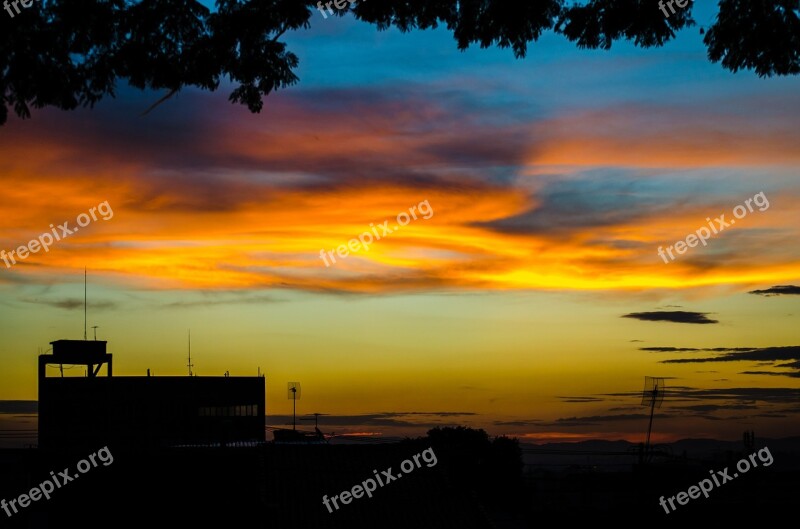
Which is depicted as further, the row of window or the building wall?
the row of window

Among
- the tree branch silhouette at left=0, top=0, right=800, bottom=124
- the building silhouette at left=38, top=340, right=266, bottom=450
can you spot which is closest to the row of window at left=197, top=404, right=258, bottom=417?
the building silhouette at left=38, top=340, right=266, bottom=450

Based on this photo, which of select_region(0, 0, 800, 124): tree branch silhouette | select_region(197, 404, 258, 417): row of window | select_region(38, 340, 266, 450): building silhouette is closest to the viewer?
select_region(0, 0, 800, 124): tree branch silhouette

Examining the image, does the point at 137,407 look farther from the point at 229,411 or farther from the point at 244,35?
the point at 244,35

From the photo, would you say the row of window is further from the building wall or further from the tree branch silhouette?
the tree branch silhouette

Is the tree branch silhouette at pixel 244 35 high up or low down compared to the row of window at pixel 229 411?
up

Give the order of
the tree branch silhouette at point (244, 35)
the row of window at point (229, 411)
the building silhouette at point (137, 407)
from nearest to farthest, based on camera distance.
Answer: the tree branch silhouette at point (244, 35) < the building silhouette at point (137, 407) < the row of window at point (229, 411)

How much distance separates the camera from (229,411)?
125 metres

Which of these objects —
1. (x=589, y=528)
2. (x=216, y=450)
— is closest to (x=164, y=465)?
(x=216, y=450)

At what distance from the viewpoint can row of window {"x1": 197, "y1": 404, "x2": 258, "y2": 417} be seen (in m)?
123

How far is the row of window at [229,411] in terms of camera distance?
123 meters

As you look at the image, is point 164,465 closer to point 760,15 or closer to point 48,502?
point 48,502

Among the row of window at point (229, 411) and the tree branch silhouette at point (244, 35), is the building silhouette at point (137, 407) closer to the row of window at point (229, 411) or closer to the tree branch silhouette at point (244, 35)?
the row of window at point (229, 411)

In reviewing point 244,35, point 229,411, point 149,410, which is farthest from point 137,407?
point 244,35

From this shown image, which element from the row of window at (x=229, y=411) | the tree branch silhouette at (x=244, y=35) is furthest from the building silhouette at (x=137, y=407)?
the tree branch silhouette at (x=244, y=35)
